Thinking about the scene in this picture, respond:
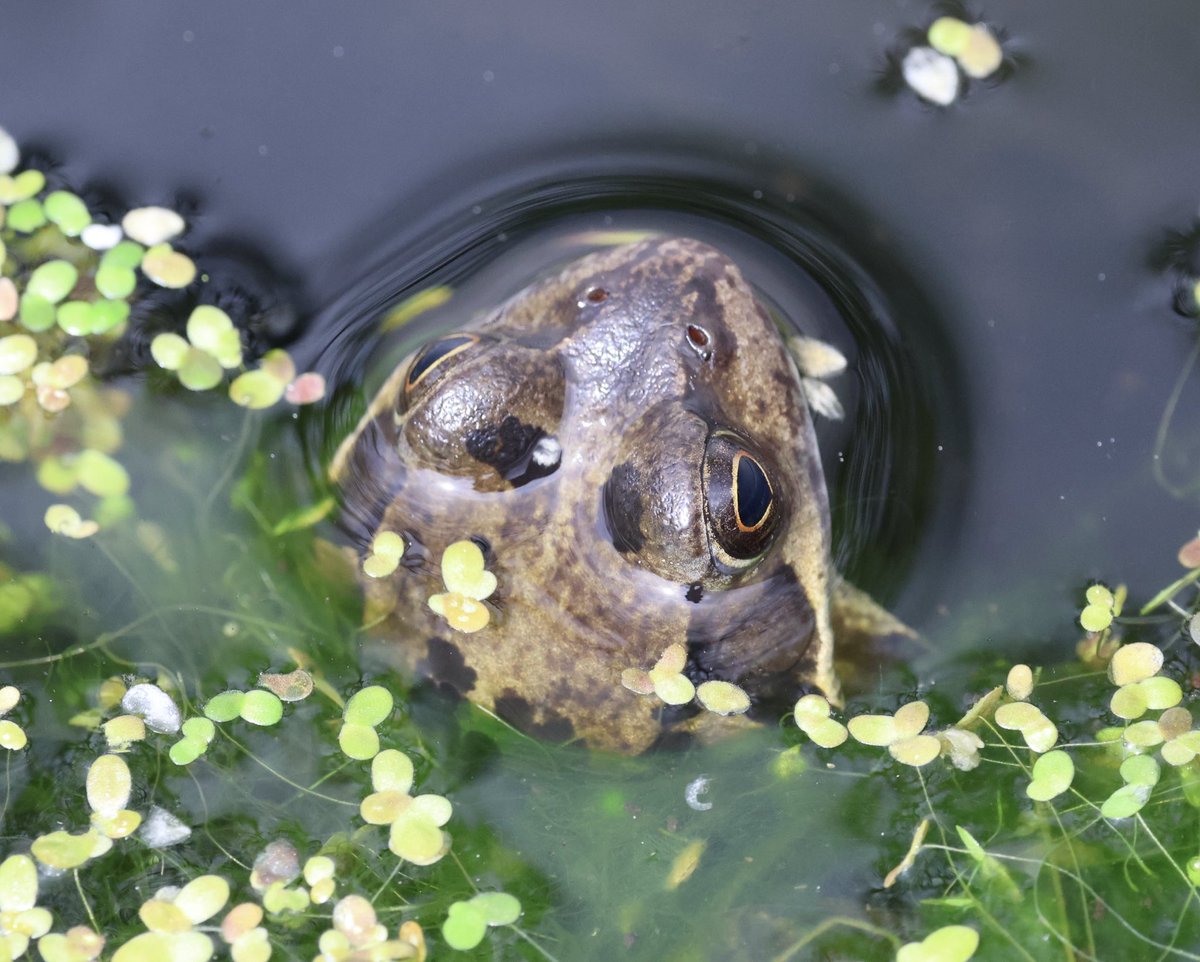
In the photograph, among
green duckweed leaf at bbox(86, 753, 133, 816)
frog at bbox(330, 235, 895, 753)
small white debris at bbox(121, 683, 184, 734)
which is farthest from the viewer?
small white debris at bbox(121, 683, 184, 734)

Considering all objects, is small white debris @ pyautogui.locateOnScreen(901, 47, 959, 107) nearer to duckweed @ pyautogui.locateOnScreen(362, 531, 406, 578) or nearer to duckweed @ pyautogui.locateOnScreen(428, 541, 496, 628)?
duckweed @ pyautogui.locateOnScreen(428, 541, 496, 628)

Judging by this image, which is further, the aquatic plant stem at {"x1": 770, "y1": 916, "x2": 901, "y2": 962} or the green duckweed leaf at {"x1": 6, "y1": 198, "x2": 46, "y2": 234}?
the green duckweed leaf at {"x1": 6, "y1": 198, "x2": 46, "y2": 234}

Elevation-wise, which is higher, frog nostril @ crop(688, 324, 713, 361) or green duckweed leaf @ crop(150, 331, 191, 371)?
frog nostril @ crop(688, 324, 713, 361)

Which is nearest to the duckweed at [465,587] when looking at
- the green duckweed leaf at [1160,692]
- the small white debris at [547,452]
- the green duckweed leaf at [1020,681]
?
the small white debris at [547,452]

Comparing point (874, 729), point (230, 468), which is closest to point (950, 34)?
point (874, 729)

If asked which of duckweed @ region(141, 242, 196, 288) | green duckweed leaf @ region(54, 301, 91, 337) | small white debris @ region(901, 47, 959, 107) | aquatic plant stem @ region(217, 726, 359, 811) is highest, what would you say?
small white debris @ region(901, 47, 959, 107)

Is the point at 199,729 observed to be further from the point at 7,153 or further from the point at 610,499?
the point at 7,153

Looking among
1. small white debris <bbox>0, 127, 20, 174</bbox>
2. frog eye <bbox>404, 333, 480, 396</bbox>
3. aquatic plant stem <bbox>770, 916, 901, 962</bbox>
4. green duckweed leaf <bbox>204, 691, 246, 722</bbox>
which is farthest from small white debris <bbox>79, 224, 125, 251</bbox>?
aquatic plant stem <bbox>770, 916, 901, 962</bbox>

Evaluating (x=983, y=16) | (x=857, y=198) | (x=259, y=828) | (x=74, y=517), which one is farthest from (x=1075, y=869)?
(x=74, y=517)

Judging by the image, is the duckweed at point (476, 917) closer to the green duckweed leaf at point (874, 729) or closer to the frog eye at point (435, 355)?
the green duckweed leaf at point (874, 729)
